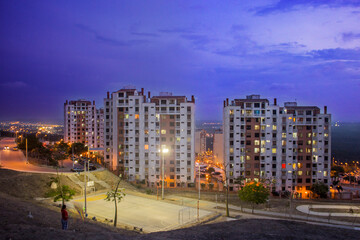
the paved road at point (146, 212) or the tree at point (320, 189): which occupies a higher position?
the paved road at point (146, 212)

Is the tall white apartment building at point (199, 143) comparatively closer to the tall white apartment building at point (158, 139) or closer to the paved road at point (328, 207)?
the tall white apartment building at point (158, 139)

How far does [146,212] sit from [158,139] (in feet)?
113

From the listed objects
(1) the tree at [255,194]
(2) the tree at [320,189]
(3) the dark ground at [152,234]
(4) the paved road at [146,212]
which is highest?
(3) the dark ground at [152,234]

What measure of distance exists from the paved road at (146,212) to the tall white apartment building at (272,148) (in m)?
33.0

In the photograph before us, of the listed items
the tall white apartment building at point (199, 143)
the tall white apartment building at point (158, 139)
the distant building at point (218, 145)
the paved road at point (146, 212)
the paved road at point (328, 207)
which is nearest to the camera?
the paved road at point (146, 212)

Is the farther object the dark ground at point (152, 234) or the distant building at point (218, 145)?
the distant building at point (218, 145)

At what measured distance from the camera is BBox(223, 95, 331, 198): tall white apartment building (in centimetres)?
7475

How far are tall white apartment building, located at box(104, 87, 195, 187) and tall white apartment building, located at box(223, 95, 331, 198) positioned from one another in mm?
10889

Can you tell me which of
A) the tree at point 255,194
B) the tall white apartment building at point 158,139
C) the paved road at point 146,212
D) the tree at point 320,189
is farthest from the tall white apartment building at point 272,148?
the paved road at point 146,212

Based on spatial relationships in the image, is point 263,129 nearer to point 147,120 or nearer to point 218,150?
point 147,120

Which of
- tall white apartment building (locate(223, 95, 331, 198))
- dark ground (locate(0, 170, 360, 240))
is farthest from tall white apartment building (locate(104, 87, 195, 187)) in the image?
dark ground (locate(0, 170, 360, 240))

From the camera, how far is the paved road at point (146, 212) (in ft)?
118

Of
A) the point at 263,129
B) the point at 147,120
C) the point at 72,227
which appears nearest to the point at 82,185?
the point at 147,120

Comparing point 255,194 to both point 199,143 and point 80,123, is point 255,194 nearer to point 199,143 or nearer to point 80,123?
point 80,123
